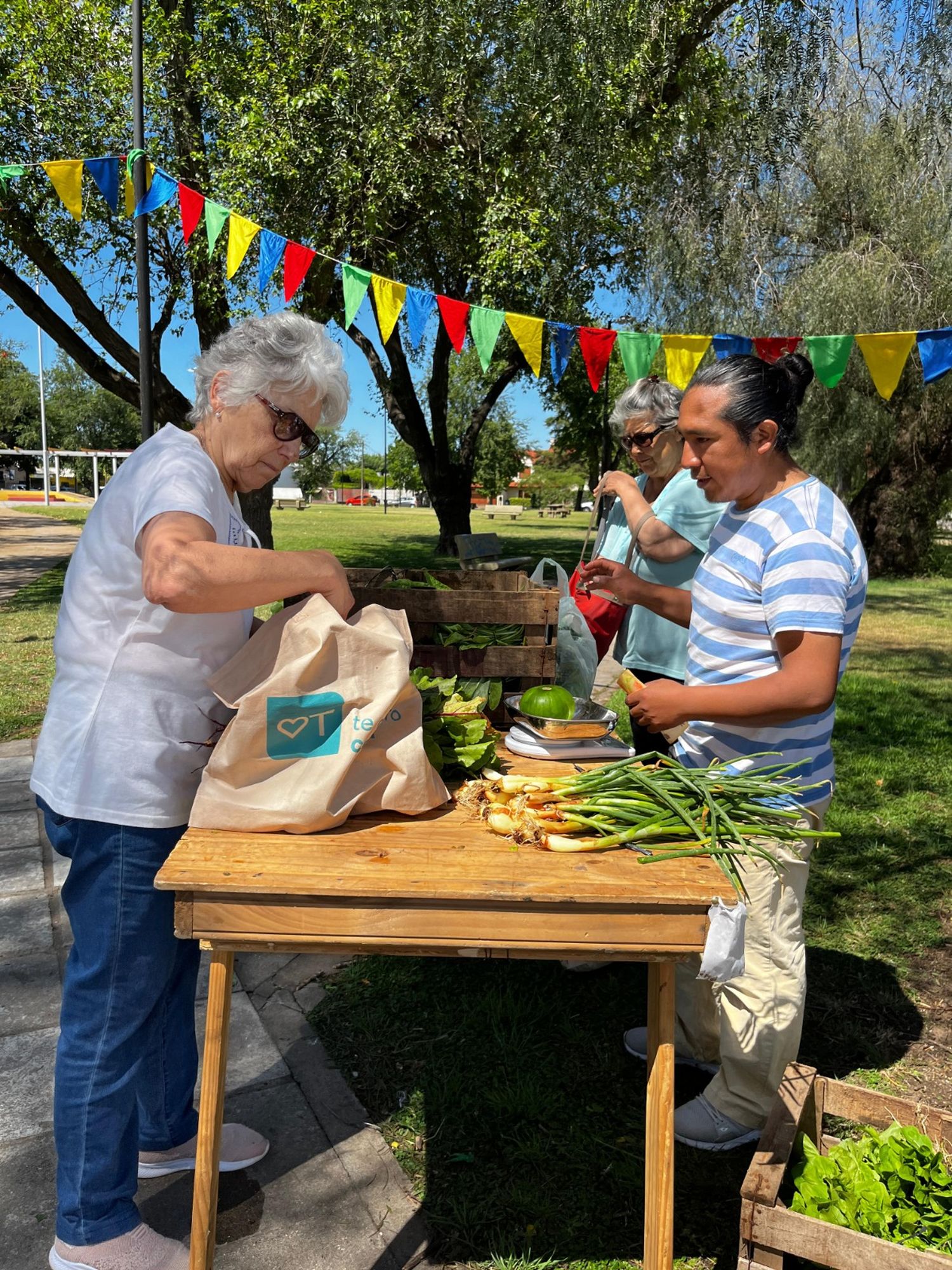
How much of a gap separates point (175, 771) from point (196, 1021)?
1527mm

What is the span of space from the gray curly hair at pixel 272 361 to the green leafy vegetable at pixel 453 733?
67 centimetres

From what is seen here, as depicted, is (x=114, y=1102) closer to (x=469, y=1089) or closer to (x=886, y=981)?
(x=469, y=1089)

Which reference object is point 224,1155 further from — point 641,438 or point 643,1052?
point 641,438

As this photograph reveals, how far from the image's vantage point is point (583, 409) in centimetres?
2500

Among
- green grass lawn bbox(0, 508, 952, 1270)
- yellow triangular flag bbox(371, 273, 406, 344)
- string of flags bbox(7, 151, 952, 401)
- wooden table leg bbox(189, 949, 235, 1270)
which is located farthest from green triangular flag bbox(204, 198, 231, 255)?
wooden table leg bbox(189, 949, 235, 1270)

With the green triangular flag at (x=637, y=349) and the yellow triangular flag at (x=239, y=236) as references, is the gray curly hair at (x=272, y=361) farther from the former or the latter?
the green triangular flag at (x=637, y=349)

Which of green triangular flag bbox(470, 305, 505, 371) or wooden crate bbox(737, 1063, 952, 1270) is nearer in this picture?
wooden crate bbox(737, 1063, 952, 1270)

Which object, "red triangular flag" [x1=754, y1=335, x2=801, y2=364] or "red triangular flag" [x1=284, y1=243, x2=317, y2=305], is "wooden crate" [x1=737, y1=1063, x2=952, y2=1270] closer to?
"red triangular flag" [x1=754, y1=335, x2=801, y2=364]

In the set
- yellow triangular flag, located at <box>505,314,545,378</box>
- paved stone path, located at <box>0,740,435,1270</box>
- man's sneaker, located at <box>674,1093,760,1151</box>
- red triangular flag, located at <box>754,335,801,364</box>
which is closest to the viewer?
paved stone path, located at <box>0,740,435,1270</box>

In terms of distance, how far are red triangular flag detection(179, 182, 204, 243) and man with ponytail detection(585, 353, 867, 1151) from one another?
22.6ft

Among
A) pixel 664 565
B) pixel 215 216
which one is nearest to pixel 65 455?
pixel 215 216

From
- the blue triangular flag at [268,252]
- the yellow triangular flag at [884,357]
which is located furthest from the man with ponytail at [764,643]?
the blue triangular flag at [268,252]

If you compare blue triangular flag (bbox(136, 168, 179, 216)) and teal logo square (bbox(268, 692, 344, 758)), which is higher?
blue triangular flag (bbox(136, 168, 179, 216))

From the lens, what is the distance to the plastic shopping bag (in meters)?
2.78
